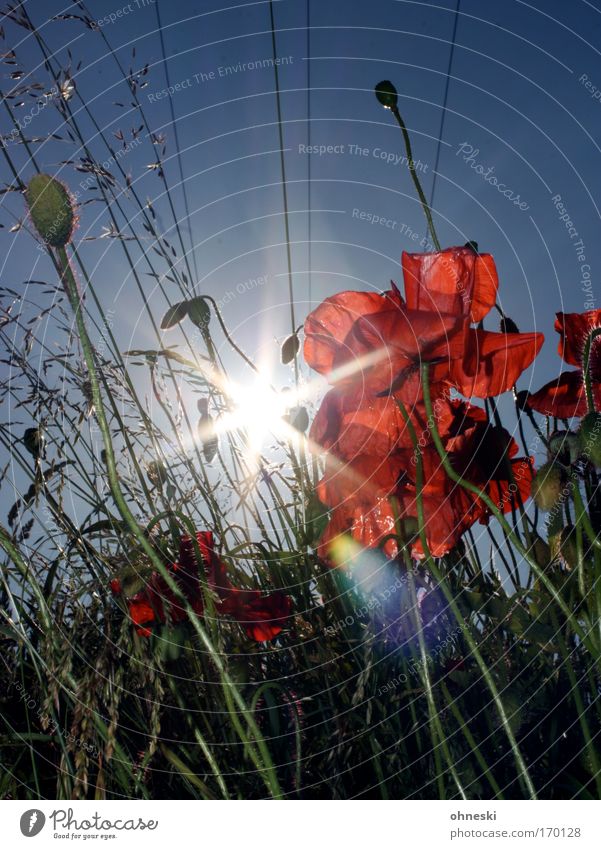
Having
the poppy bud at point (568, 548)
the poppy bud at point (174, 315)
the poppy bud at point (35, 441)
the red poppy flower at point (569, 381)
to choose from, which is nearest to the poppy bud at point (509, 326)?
the red poppy flower at point (569, 381)

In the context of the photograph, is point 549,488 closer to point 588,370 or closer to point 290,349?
point 588,370

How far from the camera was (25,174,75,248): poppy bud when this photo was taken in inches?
22.0

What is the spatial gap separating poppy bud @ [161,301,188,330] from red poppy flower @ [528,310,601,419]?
1.09 ft

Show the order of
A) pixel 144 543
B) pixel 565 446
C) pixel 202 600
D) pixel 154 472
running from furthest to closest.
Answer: pixel 154 472 → pixel 202 600 → pixel 565 446 → pixel 144 543

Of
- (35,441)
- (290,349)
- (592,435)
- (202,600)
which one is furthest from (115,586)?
(592,435)

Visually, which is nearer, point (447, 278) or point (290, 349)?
point (447, 278)

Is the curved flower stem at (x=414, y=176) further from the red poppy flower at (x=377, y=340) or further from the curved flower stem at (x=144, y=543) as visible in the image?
the curved flower stem at (x=144, y=543)

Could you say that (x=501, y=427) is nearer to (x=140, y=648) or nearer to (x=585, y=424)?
(x=585, y=424)

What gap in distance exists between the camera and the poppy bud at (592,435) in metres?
0.47

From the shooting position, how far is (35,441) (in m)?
0.71

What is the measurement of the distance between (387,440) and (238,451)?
1.17 ft

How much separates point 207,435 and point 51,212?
308 millimetres

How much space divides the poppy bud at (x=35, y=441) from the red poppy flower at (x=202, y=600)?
0.18 metres
